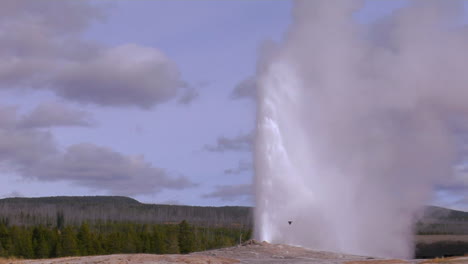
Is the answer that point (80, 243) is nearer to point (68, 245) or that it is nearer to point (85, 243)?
point (85, 243)

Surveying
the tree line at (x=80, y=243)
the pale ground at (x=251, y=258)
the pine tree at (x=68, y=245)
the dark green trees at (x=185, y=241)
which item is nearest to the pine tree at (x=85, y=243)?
the tree line at (x=80, y=243)

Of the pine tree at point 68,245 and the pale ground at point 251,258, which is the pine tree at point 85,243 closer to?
the pine tree at point 68,245

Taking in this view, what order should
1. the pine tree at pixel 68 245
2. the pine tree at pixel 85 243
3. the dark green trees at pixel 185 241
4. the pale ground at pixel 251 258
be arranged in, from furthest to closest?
the dark green trees at pixel 185 241 < the pine tree at pixel 85 243 < the pine tree at pixel 68 245 < the pale ground at pixel 251 258

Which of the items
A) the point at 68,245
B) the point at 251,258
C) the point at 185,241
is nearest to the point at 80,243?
the point at 68,245

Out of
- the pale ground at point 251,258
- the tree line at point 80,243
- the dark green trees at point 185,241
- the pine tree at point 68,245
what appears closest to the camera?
the pale ground at point 251,258

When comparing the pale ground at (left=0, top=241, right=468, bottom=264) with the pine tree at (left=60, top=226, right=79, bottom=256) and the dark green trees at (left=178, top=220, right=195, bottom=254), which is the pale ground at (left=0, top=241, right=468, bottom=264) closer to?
the pine tree at (left=60, top=226, right=79, bottom=256)

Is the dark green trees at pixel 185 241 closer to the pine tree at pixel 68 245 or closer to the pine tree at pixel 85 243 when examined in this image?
the pine tree at pixel 85 243

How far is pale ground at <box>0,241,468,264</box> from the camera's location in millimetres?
32188

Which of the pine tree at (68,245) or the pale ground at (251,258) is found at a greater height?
the pine tree at (68,245)

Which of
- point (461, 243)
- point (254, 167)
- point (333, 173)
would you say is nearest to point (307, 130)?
point (333, 173)

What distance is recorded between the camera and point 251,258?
35.0 meters

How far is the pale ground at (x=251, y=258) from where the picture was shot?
3219cm

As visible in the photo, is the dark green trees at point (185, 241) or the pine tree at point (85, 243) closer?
the pine tree at point (85, 243)

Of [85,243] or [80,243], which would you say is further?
[80,243]
